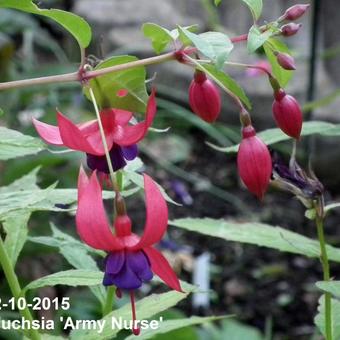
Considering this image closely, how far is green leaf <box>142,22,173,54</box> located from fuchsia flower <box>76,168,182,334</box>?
0.11 meters

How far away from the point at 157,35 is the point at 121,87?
5 centimetres

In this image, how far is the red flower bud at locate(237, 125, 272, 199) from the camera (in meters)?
0.60

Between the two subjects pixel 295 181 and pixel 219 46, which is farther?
pixel 295 181

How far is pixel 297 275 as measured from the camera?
209cm

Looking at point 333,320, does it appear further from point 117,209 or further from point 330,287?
point 117,209

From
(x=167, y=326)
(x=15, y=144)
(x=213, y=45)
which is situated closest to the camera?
(x=213, y=45)

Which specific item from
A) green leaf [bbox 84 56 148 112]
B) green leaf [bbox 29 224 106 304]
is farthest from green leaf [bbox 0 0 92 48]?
green leaf [bbox 29 224 106 304]

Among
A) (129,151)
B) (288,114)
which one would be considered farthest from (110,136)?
(288,114)

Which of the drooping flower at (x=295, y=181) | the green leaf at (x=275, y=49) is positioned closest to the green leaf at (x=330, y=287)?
the drooping flower at (x=295, y=181)

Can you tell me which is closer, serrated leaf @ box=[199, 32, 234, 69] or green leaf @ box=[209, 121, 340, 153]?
serrated leaf @ box=[199, 32, 234, 69]

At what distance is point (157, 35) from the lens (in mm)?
613

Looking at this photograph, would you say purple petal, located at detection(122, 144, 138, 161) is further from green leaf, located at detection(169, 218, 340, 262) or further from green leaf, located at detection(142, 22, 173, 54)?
green leaf, located at detection(169, 218, 340, 262)

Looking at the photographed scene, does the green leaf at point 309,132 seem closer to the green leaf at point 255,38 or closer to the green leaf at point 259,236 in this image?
the green leaf at point 259,236

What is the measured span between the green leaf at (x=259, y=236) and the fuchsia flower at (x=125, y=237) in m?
0.24
